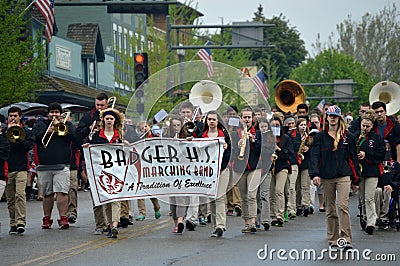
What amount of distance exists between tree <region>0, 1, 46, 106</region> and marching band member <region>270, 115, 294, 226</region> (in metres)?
16.0

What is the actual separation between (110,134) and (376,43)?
84.3 meters

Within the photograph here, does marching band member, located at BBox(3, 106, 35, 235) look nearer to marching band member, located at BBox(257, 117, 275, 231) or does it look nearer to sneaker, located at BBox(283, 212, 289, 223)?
marching band member, located at BBox(257, 117, 275, 231)

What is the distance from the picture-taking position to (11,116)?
15.9 metres

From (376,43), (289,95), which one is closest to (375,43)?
(376,43)

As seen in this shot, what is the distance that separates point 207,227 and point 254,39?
61.4 ft

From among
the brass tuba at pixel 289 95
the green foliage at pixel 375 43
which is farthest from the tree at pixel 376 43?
the brass tuba at pixel 289 95

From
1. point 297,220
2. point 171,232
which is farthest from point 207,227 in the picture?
point 297,220

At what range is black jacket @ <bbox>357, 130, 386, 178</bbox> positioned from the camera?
1552cm

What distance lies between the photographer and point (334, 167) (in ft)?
43.4

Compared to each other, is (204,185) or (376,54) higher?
(376,54)

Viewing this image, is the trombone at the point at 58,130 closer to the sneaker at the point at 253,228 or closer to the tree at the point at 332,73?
the sneaker at the point at 253,228

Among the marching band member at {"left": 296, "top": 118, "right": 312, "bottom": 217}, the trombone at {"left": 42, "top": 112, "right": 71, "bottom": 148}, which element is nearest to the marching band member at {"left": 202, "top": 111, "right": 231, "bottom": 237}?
the trombone at {"left": 42, "top": 112, "right": 71, "bottom": 148}

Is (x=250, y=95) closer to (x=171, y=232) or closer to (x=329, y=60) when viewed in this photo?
(x=171, y=232)

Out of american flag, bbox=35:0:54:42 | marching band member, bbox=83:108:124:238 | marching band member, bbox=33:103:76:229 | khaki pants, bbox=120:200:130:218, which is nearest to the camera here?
marching band member, bbox=83:108:124:238
